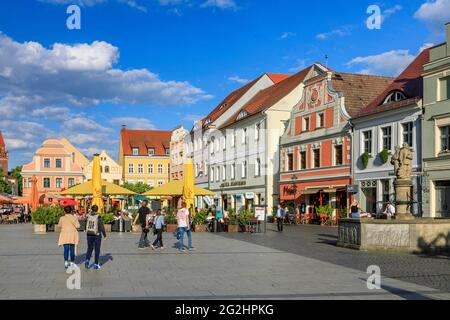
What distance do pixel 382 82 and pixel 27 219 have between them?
3060cm

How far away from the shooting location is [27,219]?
4872 cm

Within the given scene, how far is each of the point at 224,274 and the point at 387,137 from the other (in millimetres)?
25206

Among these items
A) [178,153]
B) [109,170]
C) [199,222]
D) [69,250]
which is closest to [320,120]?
[199,222]

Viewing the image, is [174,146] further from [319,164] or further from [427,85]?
[427,85]

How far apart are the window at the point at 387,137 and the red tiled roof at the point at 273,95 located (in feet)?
52.1

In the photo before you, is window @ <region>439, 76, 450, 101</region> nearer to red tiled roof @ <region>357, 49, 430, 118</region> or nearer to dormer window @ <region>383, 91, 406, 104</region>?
red tiled roof @ <region>357, 49, 430, 118</region>

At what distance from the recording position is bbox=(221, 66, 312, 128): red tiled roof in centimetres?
5171

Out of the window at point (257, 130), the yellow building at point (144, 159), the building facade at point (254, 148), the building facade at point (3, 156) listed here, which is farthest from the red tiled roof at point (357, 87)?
the building facade at point (3, 156)

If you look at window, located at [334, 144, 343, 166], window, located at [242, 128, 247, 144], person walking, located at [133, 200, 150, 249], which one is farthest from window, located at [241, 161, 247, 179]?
person walking, located at [133, 200, 150, 249]

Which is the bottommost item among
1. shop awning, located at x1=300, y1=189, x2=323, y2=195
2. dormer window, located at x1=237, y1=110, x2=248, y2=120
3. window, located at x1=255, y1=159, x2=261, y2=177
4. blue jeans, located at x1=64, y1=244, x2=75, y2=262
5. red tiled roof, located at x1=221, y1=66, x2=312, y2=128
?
blue jeans, located at x1=64, y1=244, x2=75, y2=262

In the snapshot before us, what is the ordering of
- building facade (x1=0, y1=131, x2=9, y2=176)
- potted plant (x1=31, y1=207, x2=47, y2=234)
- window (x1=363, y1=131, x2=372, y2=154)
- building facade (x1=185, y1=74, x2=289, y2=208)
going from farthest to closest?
building facade (x1=0, y1=131, x2=9, y2=176) → building facade (x1=185, y1=74, x2=289, y2=208) → window (x1=363, y1=131, x2=372, y2=154) → potted plant (x1=31, y1=207, x2=47, y2=234)

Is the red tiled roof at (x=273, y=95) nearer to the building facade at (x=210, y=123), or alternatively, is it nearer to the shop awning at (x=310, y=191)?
the building facade at (x=210, y=123)

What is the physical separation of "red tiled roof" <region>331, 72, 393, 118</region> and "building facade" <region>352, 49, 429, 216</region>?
266 cm
